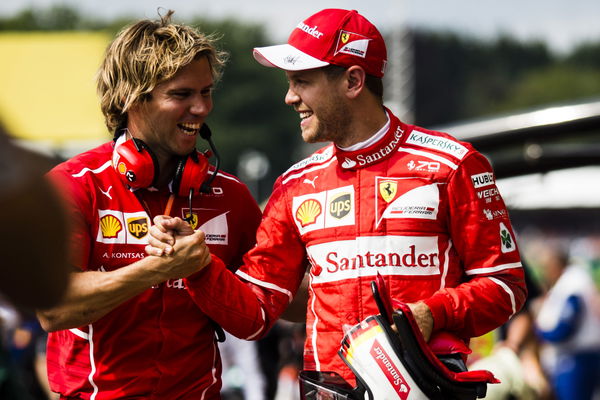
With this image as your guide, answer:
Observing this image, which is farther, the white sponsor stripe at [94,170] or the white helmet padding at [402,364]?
the white sponsor stripe at [94,170]

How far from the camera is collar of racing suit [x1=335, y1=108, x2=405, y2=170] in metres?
3.54

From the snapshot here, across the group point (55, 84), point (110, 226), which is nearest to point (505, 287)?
point (110, 226)

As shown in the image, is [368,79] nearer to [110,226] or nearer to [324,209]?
[324,209]

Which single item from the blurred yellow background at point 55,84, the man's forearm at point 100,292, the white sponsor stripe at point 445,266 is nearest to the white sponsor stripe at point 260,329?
the man's forearm at point 100,292

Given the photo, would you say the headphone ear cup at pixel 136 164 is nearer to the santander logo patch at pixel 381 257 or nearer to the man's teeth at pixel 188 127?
the man's teeth at pixel 188 127

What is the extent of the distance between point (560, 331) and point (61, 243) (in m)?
9.12

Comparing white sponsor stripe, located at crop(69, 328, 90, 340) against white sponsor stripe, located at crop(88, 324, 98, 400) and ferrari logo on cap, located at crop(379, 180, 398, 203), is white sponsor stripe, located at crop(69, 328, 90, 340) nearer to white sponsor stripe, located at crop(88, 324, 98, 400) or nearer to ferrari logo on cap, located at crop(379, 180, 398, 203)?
white sponsor stripe, located at crop(88, 324, 98, 400)

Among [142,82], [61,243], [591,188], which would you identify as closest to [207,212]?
[142,82]

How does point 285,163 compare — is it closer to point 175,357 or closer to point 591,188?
point 591,188

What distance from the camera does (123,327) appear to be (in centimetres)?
354

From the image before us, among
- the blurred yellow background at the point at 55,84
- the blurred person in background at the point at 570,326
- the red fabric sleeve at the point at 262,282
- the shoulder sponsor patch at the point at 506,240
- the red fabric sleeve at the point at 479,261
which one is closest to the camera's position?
the red fabric sleeve at the point at 479,261

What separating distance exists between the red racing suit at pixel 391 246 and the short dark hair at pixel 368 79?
0.39 feet

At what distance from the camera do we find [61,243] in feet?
5.69

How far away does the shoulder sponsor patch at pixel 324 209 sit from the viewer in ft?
11.5
